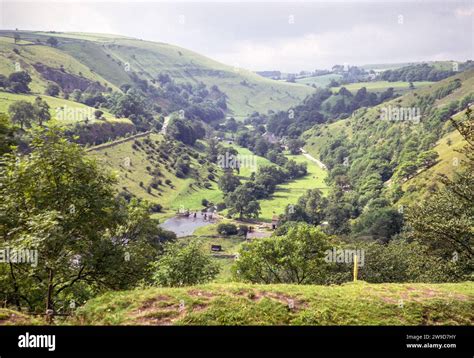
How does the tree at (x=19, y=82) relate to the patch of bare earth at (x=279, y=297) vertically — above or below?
above

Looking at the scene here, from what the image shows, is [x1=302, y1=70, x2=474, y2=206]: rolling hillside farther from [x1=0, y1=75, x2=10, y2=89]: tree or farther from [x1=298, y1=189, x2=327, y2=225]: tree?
[x1=0, y1=75, x2=10, y2=89]: tree

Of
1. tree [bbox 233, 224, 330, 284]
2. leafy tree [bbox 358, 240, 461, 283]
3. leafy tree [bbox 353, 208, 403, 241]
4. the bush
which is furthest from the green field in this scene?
tree [bbox 233, 224, 330, 284]

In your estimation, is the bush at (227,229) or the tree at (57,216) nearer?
the tree at (57,216)

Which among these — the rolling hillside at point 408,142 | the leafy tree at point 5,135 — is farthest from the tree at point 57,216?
the rolling hillside at point 408,142

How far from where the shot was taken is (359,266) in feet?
143

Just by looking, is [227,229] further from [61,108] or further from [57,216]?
[57,216]

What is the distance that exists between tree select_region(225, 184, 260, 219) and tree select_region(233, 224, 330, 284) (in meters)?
85.3

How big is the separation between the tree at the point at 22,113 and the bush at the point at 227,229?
60026 mm

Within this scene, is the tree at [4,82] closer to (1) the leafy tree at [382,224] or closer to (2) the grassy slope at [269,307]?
(1) the leafy tree at [382,224]

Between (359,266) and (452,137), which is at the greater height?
(452,137)

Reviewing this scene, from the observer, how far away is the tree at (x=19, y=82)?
5842 inches
